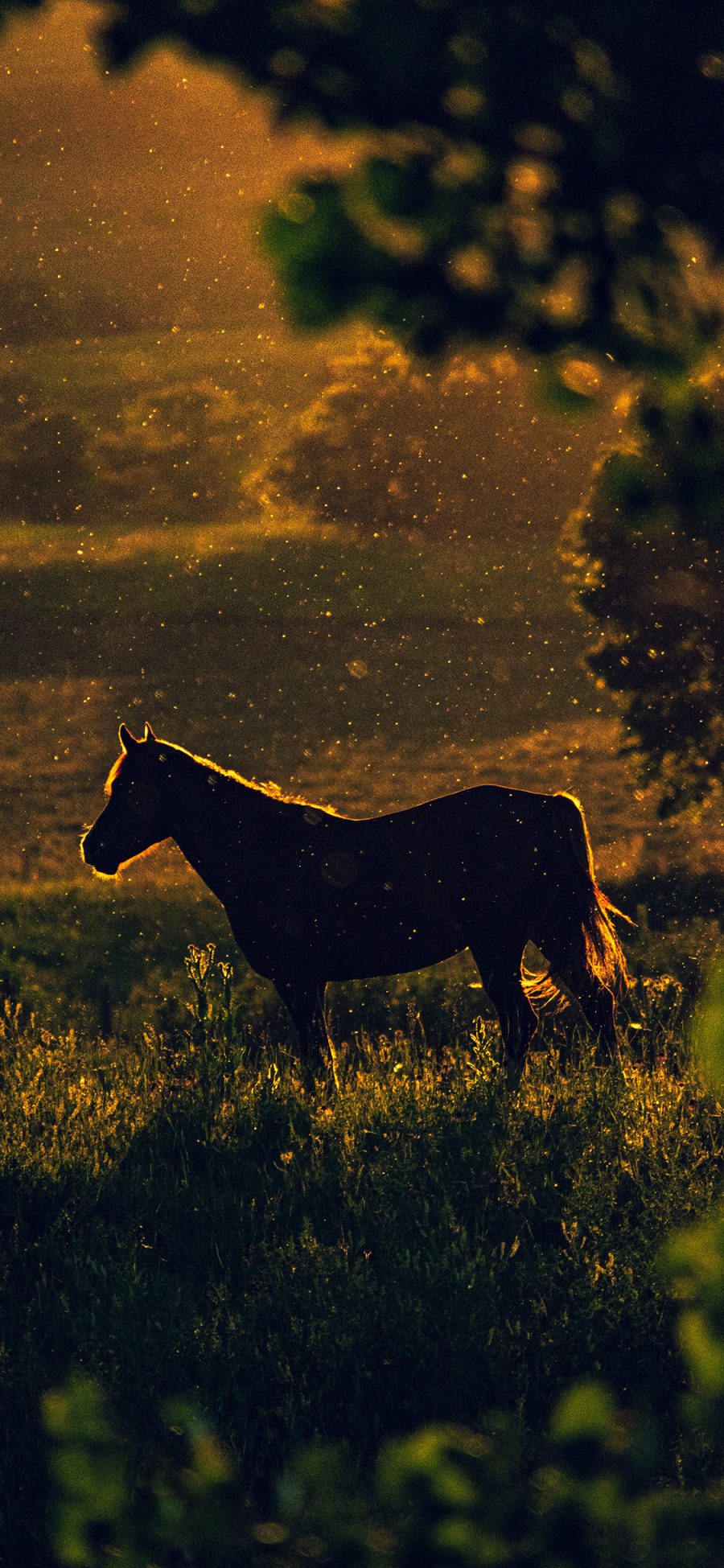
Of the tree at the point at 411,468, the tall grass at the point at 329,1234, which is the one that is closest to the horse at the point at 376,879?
the tall grass at the point at 329,1234

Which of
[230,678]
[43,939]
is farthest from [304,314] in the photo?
[230,678]

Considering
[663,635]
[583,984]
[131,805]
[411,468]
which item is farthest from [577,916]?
[411,468]

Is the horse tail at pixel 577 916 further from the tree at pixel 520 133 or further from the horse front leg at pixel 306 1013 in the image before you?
the tree at pixel 520 133

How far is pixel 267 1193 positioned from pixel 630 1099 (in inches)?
88.9

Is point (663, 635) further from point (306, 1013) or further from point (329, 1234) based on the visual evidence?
point (329, 1234)

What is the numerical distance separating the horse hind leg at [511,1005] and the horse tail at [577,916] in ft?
0.65

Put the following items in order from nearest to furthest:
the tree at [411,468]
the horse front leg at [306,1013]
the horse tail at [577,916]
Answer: the horse front leg at [306,1013]
the horse tail at [577,916]
the tree at [411,468]

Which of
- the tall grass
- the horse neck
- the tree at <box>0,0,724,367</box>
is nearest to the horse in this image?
the horse neck

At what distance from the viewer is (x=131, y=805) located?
873 centimetres

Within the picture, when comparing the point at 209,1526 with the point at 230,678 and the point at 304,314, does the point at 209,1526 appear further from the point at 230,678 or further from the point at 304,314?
the point at 230,678

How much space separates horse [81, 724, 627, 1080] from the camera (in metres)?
8.78

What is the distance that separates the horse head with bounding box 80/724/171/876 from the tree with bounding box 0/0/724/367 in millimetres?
6706

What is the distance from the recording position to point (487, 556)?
44.8 metres

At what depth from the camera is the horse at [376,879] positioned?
878 cm
